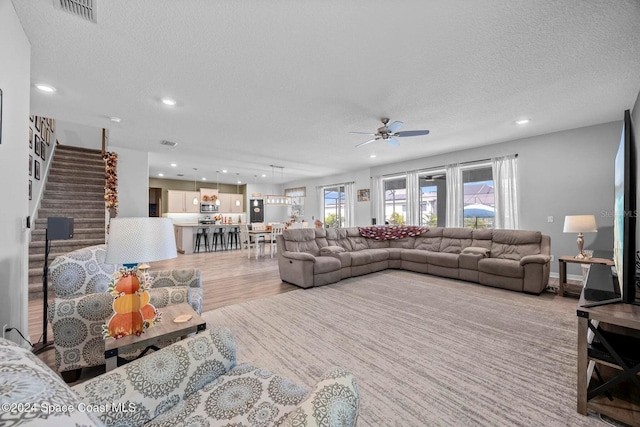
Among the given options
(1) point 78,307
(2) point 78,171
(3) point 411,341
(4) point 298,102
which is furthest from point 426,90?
(2) point 78,171

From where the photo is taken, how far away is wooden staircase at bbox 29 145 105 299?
4.46 m

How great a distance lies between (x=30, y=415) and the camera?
0.41m

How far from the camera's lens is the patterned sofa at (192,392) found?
547 mm

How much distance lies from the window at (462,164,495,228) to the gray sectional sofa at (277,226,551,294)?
90 cm

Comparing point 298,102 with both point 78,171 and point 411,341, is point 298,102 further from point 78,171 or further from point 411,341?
point 78,171

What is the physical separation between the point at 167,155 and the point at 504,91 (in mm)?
7009

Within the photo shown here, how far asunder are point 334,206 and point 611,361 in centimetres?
891

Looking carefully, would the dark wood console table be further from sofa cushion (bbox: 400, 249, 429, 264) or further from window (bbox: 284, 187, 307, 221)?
window (bbox: 284, 187, 307, 221)

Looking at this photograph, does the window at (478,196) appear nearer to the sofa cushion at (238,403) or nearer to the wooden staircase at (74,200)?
the sofa cushion at (238,403)

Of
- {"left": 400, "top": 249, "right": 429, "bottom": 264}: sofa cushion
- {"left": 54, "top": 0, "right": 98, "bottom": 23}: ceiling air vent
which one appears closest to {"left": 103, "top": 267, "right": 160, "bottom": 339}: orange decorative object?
{"left": 54, "top": 0, "right": 98, "bottom": 23}: ceiling air vent

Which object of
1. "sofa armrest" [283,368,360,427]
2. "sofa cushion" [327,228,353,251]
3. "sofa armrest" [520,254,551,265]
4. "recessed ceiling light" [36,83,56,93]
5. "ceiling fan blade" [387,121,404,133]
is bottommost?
"sofa armrest" [520,254,551,265]

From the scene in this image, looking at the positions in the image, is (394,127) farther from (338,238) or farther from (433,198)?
(433,198)

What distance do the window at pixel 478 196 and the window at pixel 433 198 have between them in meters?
0.60

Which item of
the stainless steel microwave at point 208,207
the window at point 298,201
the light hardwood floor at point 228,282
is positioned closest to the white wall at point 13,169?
the light hardwood floor at point 228,282
